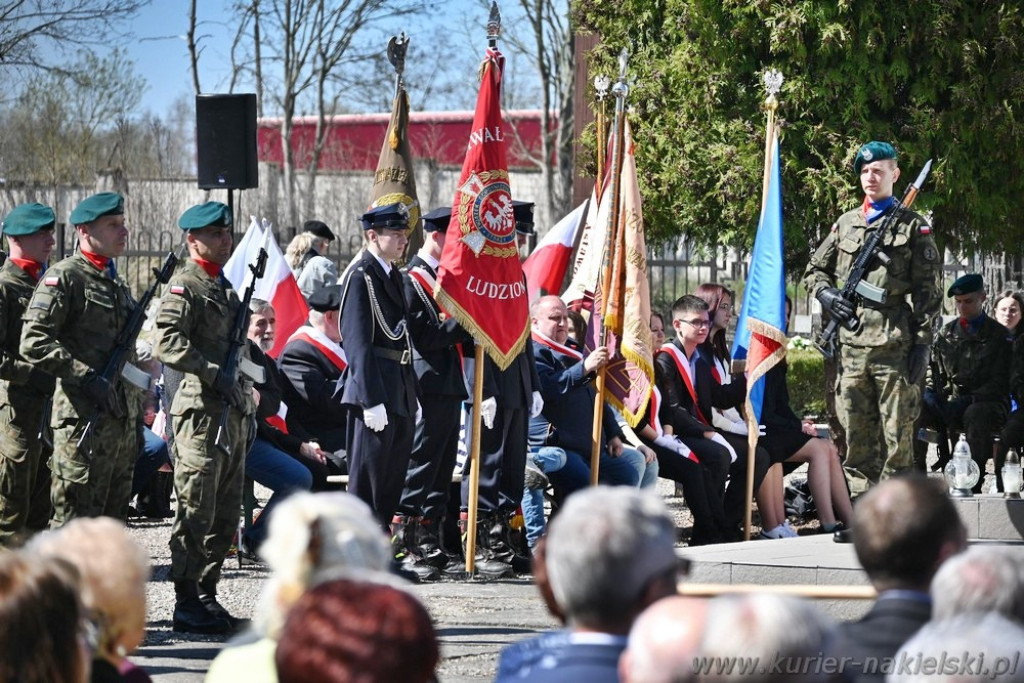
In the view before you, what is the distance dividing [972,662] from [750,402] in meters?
6.77

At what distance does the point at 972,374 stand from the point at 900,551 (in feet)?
28.7

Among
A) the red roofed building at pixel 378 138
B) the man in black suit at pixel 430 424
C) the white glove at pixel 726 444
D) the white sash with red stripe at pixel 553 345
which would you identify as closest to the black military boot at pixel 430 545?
the man in black suit at pixel 430 424

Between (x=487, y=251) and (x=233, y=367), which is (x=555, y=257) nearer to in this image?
(x=487, y=251)

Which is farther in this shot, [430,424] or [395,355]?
[430,424]

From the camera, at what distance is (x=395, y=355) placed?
821 centimetres

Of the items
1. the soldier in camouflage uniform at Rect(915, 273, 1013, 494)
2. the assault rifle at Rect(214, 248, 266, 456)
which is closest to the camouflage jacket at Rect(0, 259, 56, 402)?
the assault rifle at Rect(214, 248, 266, 456)

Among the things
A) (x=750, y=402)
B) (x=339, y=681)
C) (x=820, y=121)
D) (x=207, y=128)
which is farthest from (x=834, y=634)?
(x=207, y=128)

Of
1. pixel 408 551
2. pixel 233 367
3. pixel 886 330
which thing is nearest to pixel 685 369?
pixel 886 330

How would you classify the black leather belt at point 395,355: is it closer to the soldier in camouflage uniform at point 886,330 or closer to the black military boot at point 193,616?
the black military boot at point 193,616

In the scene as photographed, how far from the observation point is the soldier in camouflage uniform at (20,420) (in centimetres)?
722

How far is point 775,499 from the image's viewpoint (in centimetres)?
996

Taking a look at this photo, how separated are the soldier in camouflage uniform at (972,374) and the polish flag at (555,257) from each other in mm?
3076

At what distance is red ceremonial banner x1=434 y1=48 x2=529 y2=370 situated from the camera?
8.51 m

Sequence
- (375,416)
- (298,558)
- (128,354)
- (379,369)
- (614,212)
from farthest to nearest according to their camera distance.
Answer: (614,212) < (379,369) < (375,416) < (128,354) < (298,558)
